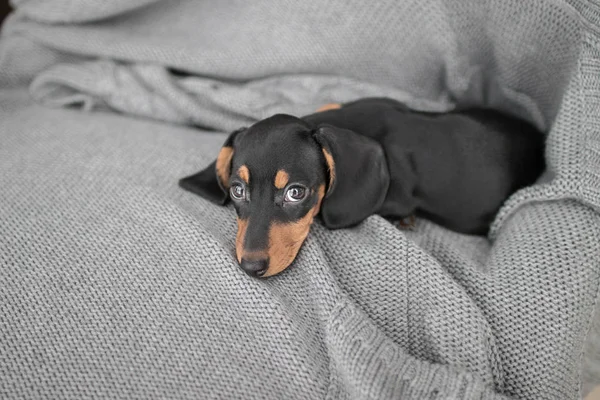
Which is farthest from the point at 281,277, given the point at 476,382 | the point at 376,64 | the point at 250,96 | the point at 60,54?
the point at 60,54

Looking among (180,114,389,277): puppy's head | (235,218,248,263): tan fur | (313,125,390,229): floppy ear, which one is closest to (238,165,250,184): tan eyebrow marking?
(180,114,389,277): puppy's head

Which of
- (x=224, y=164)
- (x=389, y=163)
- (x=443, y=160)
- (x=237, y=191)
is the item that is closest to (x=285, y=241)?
(x=237, y=191)

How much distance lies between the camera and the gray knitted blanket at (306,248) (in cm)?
131

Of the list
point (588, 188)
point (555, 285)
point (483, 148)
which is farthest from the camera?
point (483, 148)

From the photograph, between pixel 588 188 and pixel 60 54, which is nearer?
pixel 588 188

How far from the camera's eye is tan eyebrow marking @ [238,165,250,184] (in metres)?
1.48

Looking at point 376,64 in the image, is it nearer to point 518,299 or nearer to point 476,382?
point 518,299

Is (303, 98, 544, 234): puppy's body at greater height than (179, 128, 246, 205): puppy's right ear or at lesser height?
greater

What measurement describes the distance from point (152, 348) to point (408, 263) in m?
0.73

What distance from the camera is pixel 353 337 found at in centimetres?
128

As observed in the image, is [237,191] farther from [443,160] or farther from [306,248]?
[443,160]

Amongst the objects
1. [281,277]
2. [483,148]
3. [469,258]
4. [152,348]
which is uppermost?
[483,148]

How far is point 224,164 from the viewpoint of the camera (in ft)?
5.34

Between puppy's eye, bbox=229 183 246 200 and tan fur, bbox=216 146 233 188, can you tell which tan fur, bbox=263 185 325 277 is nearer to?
puppy's eye, bbox=229 183 246 200
